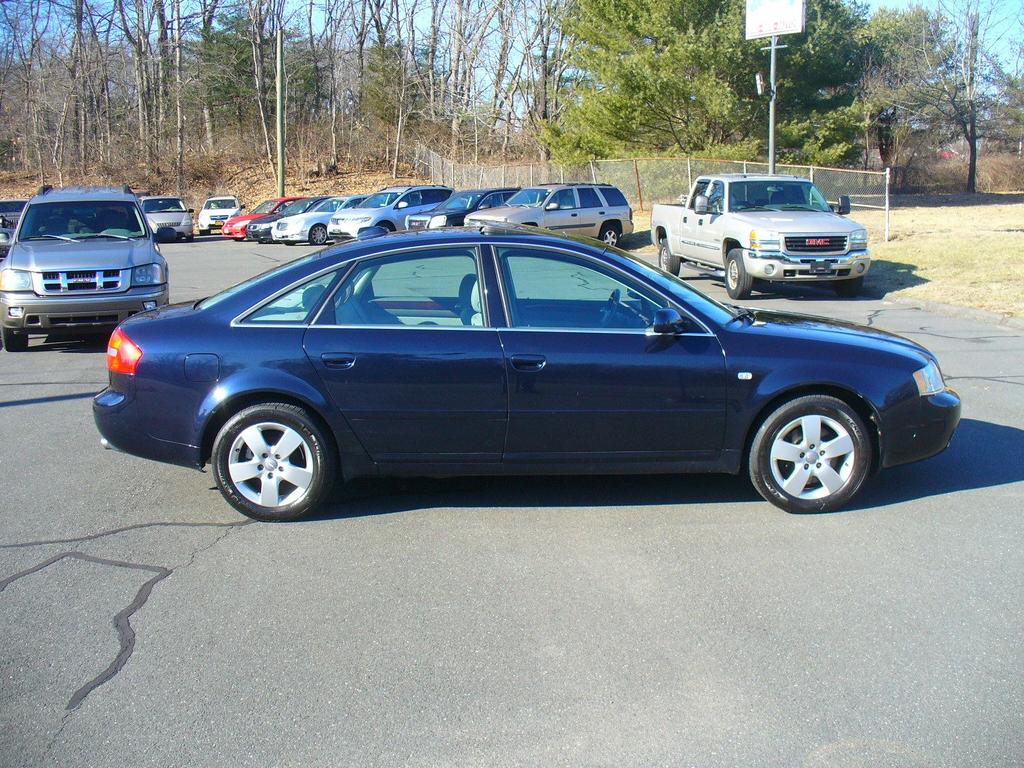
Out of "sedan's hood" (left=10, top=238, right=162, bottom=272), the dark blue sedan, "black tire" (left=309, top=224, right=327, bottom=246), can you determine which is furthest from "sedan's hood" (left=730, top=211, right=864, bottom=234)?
"black tire" (left=309, top=224, right=327, bottom=246)

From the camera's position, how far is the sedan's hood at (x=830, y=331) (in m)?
5.68

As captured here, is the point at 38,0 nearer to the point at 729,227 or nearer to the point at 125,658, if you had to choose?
the point at 729,227

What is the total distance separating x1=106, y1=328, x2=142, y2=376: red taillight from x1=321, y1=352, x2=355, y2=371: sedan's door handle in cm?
108

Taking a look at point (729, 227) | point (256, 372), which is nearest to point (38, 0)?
point (729, 227)

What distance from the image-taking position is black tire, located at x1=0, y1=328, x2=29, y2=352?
11148mm

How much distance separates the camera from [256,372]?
532 cm

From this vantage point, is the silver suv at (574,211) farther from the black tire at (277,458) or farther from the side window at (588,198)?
the black tire at (277,458)

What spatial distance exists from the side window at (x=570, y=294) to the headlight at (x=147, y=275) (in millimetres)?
7071

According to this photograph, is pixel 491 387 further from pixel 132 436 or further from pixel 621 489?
pixel 132 436

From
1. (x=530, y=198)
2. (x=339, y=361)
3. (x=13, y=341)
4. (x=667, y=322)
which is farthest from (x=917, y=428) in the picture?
(x=530, y=198)

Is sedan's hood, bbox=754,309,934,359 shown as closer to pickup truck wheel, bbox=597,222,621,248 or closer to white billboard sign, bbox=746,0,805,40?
pickup truck wheel, bbox=597,222,621,248

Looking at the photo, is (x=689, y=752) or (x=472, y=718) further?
(x=472, y=718)

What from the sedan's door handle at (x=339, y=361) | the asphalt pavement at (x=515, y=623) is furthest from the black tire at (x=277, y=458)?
the sedan's door handle at (x=339, y=361)

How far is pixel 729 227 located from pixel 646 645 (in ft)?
40.3
